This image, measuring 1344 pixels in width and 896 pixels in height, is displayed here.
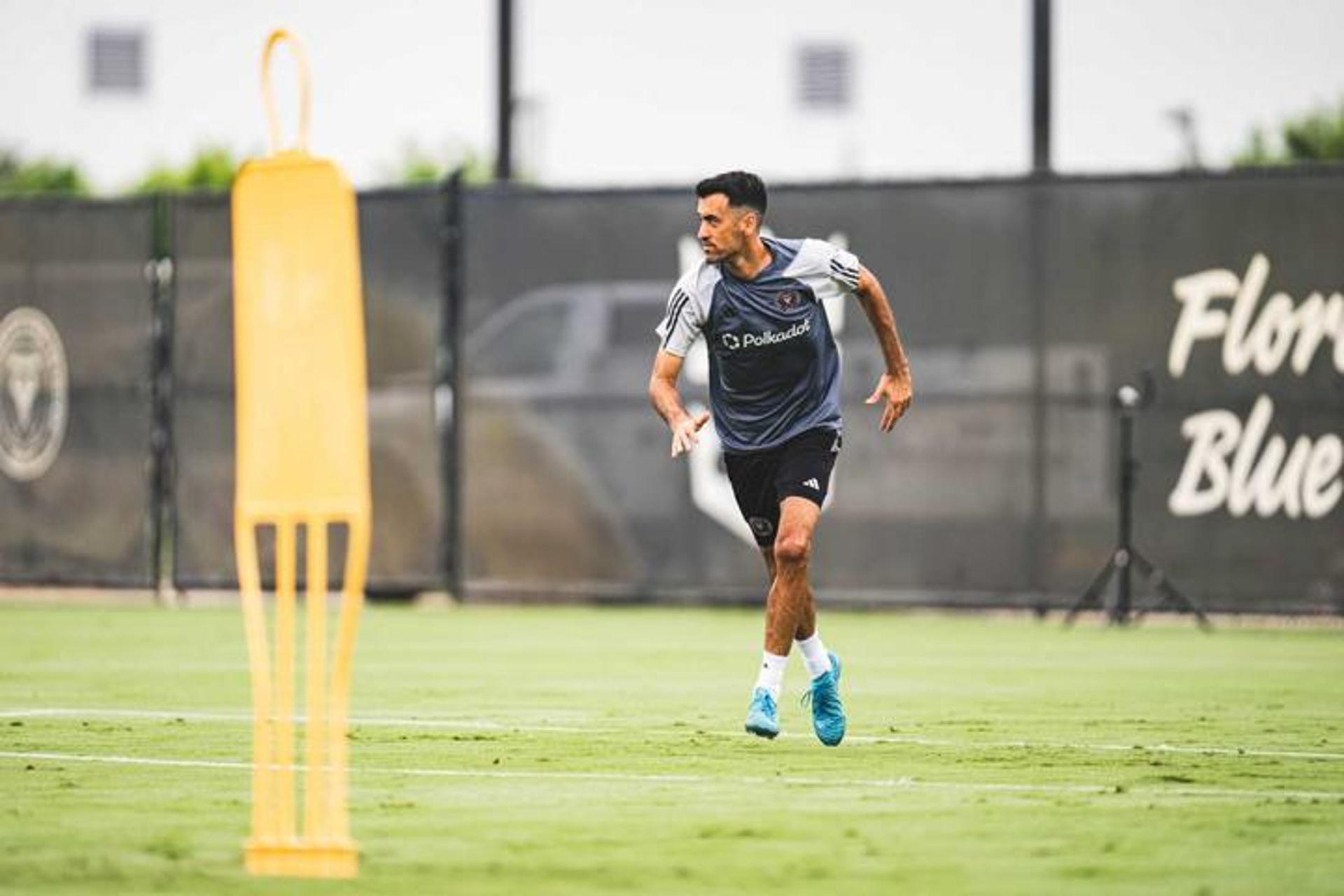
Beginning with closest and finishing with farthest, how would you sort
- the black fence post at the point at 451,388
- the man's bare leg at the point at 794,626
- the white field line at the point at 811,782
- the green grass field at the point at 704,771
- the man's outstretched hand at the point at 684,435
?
the green grass field at the point at 704,771 → the white field line at the point at 811,782 → the man's outstretched hand at the point at 684,435 → the man's bare leg at the point at 794,626 → the black fence post at the point at 451,388

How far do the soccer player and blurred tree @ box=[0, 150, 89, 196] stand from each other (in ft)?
165

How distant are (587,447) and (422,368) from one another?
4.88ft

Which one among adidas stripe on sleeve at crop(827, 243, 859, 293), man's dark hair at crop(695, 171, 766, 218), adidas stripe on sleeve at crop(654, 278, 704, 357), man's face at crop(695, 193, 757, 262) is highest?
man's dark hair at crop(695, 171, 766, 218)

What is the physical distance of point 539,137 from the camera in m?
51.7

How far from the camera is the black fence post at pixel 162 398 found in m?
21.6

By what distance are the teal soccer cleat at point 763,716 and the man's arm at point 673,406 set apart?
3.39ft

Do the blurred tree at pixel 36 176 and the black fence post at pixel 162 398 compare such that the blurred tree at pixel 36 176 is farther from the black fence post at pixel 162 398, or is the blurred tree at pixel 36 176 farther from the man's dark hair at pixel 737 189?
the man's dark hair at pixel 737 189

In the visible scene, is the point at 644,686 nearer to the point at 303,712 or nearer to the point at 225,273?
the point at 303,712

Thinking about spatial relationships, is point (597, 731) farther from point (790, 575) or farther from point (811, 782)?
point (811, 782)

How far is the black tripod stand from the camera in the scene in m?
19.2

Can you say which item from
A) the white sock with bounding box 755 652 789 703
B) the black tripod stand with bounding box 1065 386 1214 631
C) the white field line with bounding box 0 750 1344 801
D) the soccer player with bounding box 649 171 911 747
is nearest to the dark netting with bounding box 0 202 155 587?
the black tripod stand with bounding box 1065 386 1214 631

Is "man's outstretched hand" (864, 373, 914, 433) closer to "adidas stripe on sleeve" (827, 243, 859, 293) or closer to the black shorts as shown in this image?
the black shorts

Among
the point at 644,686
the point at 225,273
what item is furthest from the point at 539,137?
the point at 644,686

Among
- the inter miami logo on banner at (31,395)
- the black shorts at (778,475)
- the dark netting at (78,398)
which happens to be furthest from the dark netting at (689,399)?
the black shorts at (778,475)
